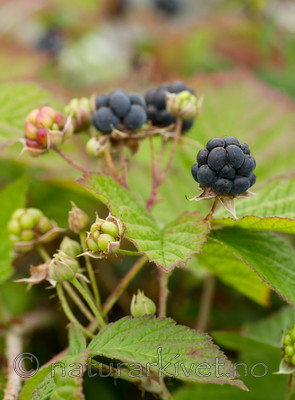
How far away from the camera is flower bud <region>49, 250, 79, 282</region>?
82 centimetres

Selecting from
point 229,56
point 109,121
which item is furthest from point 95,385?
point 229,56

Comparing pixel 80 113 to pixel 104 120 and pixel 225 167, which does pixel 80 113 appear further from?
pixel 225 167

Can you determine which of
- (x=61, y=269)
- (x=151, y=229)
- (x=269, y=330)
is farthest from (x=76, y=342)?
(x=269, y=330)

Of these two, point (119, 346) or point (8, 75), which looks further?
point (8, 75)

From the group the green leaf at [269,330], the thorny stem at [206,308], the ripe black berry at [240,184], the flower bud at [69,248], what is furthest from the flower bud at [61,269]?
the thorny stem at [206,308]

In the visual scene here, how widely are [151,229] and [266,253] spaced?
0.75 feet

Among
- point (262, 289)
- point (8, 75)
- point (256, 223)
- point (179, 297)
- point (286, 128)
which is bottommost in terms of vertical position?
point (179, 297)

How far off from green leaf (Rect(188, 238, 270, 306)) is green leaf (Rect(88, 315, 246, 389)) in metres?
0.18

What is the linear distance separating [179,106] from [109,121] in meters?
0.16

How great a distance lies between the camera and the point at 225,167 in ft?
2.54

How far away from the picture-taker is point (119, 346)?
0.77m

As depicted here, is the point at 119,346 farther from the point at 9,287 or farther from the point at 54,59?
the point at 54,59

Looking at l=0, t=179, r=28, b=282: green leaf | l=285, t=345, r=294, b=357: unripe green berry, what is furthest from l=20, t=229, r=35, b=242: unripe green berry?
l=285, t=345, r=294, b=357: unripe green berry

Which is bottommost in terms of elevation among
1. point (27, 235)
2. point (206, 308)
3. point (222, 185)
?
point (206, 308)
